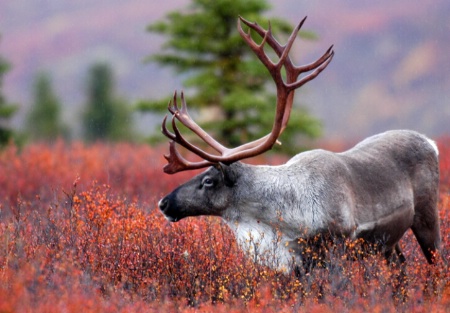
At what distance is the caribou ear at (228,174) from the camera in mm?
5974

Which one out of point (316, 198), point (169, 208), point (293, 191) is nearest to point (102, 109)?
point (169, 208)

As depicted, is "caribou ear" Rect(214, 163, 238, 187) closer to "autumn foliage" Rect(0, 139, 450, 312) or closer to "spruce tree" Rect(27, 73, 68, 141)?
"autumn foliage" Rect(0, 139, 450, 312)

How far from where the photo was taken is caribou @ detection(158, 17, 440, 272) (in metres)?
5.77

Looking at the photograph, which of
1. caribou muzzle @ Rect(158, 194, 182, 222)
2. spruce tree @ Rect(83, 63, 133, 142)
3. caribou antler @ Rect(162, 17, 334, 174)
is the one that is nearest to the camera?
caribou antler @ Rect(162, 17, 334, 174)

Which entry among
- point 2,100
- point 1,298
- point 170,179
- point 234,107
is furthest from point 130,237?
point 2,100

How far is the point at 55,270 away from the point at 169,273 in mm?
841

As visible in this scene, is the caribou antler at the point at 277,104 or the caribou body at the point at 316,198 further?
the caribou antler at the point at 277,104

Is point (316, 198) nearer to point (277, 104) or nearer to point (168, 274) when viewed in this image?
point (277, 104)

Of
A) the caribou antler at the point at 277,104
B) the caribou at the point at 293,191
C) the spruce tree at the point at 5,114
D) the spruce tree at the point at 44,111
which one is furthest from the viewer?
the spruce tree at the point at 44,111

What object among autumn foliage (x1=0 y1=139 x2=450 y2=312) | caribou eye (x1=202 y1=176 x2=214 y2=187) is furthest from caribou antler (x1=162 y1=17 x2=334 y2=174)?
autumn foliage (x1=0 y1=139 x2=450 y2=312)

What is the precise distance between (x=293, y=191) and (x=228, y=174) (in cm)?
53

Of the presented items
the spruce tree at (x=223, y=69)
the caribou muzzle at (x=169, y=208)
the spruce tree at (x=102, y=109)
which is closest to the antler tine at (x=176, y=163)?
the caribou muzzle at (x=169, y=208)

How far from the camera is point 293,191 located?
5.85 metres

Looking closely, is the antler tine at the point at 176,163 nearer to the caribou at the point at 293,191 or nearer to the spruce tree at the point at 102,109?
the caribou at the point at 293,191
